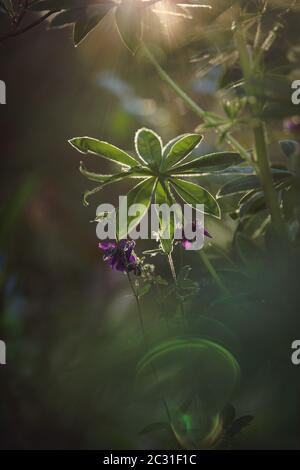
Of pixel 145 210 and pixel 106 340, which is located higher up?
pixel 145 210

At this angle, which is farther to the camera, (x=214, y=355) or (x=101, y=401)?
(x=101, y=401)

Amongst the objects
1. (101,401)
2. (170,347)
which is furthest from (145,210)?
(101,401)

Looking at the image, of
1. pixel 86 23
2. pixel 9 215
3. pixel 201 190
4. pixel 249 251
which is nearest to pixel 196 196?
pixel 201 190

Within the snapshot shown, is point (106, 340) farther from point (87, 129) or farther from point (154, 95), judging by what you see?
point (87, 129)

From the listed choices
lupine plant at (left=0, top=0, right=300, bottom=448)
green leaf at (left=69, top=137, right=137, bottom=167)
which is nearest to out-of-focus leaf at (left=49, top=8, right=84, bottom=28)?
lupine plant at (left=0, top=0, right=300, bottom=448)

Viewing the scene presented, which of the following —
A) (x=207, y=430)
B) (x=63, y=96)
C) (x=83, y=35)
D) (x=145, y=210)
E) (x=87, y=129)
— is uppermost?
(x=63, y=96)
